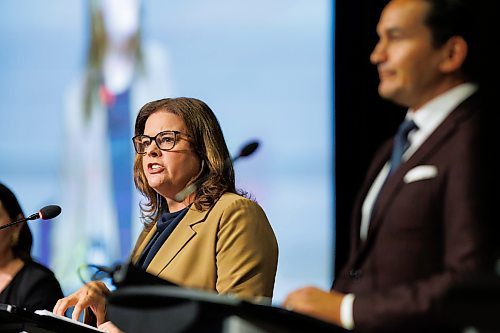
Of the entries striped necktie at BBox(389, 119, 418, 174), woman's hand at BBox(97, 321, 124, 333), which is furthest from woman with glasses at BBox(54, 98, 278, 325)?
striped necktie at BBox(389, 119, 418, 174)

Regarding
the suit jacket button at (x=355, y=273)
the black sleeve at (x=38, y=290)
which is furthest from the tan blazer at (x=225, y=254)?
the black sleeve at (x=38, y=290)

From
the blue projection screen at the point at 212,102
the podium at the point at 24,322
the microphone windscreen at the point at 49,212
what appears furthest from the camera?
the blue projection screen at the point at 212,102

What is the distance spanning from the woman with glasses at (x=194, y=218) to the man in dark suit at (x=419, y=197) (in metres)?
0.79

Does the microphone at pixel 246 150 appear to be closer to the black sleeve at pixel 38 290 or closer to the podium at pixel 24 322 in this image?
the podium at pixel 24 322

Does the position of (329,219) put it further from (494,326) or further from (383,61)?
(494,326)

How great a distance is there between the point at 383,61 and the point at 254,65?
2706 mm

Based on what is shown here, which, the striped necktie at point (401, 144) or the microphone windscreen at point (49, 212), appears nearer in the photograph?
the striped necktie at point (401, 144)

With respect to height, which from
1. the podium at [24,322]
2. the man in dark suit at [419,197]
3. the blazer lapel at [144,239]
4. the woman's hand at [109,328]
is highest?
the man in dark suit at [419,197]

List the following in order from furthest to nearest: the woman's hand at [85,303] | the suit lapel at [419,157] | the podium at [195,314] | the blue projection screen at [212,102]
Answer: the blue projection screen at [212,102]
the woman's hand at [85,303]
the suit lapel at [419,157]
the podium at [195,314]

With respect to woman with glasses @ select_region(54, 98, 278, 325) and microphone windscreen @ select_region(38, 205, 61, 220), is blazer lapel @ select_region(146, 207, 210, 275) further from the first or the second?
microphone windscreen @ select_region(38, 205, 61, 220)

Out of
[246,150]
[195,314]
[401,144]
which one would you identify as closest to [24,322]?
[246,150]

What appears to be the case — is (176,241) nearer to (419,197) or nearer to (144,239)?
(144,239)

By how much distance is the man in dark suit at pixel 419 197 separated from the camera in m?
1.59

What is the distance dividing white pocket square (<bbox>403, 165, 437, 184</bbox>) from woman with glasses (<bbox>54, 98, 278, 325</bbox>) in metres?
0.86
